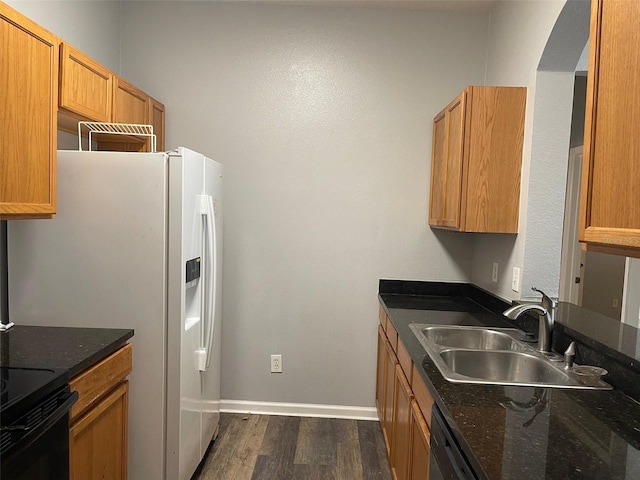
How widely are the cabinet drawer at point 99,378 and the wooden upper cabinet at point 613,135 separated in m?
1.69

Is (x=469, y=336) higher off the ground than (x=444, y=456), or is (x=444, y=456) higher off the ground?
(x=469, y=336)

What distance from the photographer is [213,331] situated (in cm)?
253

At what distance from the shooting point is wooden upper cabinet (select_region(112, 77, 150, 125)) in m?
2.51

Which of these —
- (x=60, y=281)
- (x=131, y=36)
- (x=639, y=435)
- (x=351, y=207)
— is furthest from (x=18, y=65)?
(x=639, y=435)

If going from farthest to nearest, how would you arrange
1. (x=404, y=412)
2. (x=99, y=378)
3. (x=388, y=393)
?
(x=388, y=393), (x=404, y=412), (x=99, y=378)

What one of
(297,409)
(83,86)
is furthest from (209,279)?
(297,409)

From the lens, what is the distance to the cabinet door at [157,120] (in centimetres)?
298

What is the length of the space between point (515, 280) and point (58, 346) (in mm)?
2100

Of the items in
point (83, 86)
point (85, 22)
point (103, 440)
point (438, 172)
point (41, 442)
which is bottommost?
point (103, 440)

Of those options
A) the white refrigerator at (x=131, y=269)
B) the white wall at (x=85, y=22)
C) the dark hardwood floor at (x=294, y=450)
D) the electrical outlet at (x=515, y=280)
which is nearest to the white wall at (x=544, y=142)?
the electrical outlet at (x=515, y=280)

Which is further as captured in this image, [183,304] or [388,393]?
[388,393]

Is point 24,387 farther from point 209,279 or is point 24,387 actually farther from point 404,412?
point 404,412

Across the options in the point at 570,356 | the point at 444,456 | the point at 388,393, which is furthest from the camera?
the point at 388,393

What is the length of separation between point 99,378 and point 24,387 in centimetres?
42
